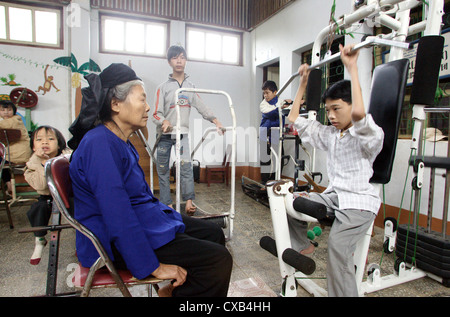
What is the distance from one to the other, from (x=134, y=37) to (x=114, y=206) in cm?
521

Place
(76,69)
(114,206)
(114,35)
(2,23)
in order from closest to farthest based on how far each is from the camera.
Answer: (114,206) < (2,23) < (76,69) < (114,35)

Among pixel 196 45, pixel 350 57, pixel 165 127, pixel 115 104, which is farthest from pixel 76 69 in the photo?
pixel 350 57

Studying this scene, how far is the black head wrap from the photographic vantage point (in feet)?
3.64

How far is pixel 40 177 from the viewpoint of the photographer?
6.61 ft

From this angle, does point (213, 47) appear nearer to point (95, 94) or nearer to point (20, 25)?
point (20, 25)

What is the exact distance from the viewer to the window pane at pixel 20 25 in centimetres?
469

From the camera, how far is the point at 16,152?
3.51 m

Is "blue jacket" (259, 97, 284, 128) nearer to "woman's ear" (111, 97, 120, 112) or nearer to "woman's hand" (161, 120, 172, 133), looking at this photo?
"woman's hand" (161, 120, 172, 133)

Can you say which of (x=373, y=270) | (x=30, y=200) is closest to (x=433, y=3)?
(x=373, y=270)

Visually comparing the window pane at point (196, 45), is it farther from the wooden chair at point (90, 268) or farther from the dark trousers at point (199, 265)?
the dark trousers at point (199, 265)

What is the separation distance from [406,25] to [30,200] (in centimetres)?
461

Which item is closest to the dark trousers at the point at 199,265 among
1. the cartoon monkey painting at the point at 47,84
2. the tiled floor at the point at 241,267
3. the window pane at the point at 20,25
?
the tiled floor at the point at 241,267
